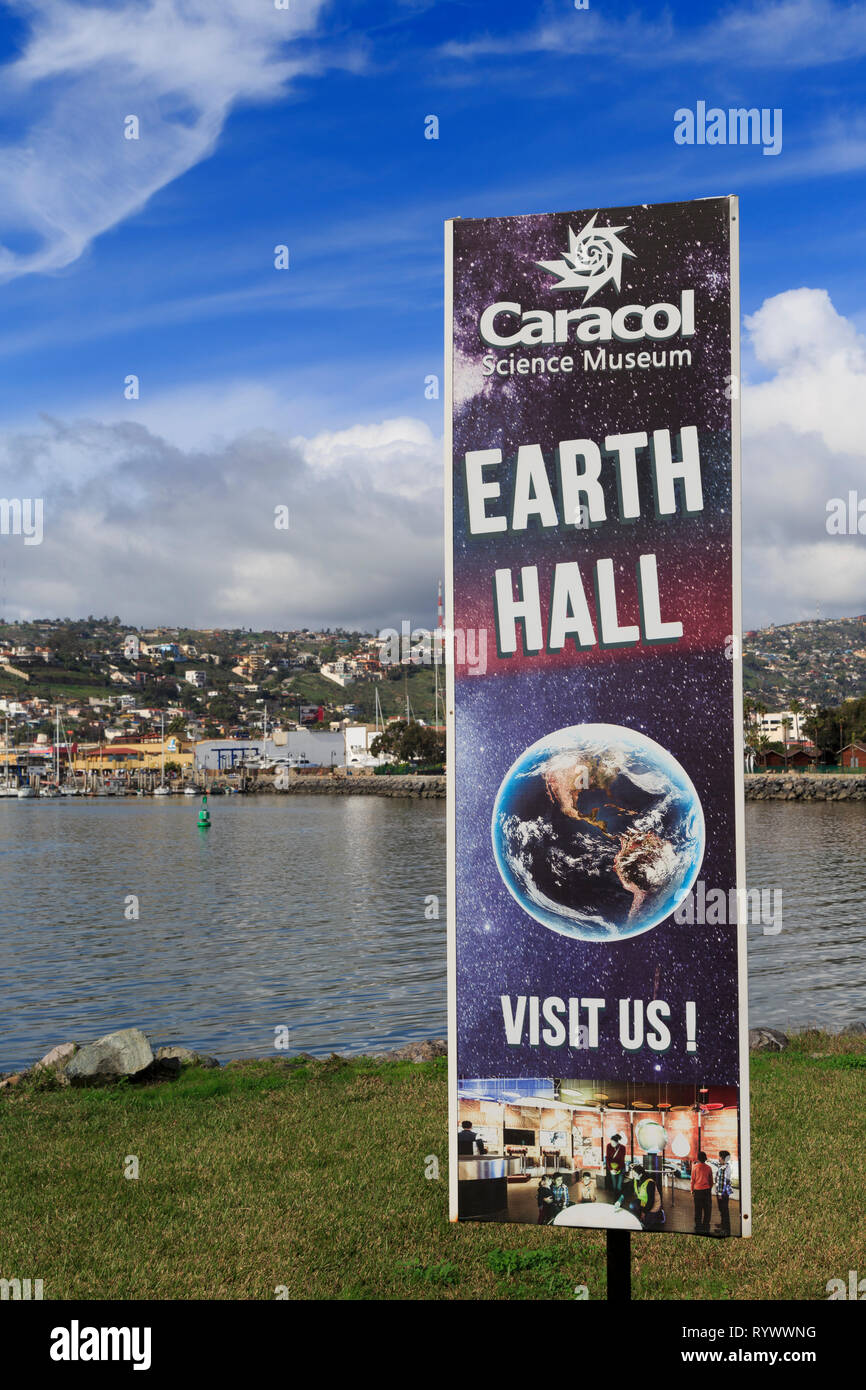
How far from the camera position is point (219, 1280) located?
241 inches

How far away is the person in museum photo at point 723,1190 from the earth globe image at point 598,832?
3.54 feet

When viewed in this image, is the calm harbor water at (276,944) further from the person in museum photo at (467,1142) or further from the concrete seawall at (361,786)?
the concrete seawall at (361,786)

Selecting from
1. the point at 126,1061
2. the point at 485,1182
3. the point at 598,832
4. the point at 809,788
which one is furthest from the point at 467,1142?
the point at 809,788

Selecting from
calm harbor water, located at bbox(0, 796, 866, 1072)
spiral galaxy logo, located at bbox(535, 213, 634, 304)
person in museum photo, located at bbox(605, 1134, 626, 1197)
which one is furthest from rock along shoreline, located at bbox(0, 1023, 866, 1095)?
spiral galaxy logo, located at bbox(535, 213, 634, 304)

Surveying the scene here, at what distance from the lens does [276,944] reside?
28.5 metres

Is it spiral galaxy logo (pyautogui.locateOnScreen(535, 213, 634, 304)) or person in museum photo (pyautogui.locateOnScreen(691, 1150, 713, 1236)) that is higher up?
spiral galaxy logo (pyautogui.locateOnScreen(535, 213, 634, 304))

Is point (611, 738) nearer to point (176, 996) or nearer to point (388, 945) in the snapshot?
point (176, 996)

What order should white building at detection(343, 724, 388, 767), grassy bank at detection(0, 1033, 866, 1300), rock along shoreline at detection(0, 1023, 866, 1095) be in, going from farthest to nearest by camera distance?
1. white building at detection(343, 724, 388, 767)
2. rock along shoreline at detection(0, 1023, 866, 1095)
3. grassy bank at detection(0, 1033, 866, 1300)

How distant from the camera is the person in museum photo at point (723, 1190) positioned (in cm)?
501

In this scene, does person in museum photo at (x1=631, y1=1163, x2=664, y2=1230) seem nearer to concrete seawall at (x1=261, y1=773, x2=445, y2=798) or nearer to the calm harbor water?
the calm harbor water

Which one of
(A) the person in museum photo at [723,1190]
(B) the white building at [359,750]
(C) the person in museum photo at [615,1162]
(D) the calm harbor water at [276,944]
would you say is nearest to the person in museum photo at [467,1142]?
(C) the person in museum photo at [615,1162]

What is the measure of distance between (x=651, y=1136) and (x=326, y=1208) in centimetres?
318

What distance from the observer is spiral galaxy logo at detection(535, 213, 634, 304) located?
17.1 ft
